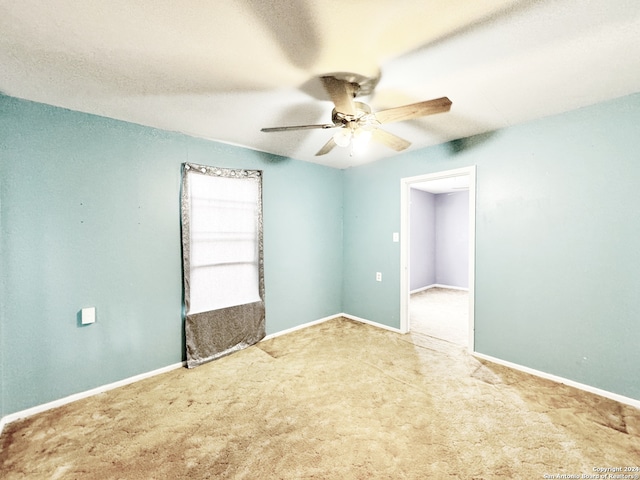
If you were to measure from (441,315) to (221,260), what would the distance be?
3595 millimetres

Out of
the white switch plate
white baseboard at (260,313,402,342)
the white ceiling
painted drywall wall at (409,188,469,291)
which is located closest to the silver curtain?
white baseboard at (260,313,402,342)

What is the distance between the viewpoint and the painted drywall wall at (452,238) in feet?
21.4

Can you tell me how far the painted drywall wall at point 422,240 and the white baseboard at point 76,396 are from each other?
5053mm

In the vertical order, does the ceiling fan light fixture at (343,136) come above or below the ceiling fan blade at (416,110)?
below

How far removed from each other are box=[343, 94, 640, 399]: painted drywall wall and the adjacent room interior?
14mm

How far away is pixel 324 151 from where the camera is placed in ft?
8.73

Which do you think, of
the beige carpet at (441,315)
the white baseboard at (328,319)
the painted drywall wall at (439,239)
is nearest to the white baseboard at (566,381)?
the beige carpet at (441,315)

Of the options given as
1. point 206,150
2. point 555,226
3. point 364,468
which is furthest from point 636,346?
point 206,150

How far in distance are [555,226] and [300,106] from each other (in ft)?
8.26

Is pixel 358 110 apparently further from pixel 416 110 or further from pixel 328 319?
pixel 328 319

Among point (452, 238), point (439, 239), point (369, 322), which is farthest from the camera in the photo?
point (439, 239)

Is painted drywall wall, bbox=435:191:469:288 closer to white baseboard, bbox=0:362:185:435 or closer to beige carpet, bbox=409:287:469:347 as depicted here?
beige carpet, bbox=409:287:469:347

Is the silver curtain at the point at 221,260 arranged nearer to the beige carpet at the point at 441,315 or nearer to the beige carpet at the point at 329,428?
the beige carpet at the point at 329,428

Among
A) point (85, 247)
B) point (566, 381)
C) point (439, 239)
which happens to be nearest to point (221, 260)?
point (85, 247)
